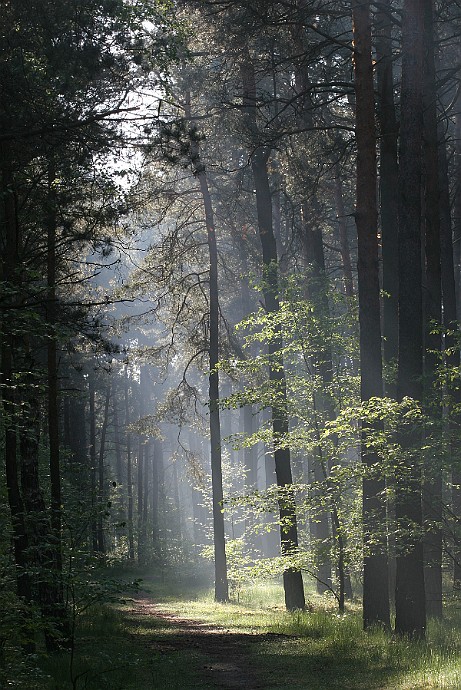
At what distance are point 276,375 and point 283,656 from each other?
726 centimetres

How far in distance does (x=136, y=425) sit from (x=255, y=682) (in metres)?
16.9

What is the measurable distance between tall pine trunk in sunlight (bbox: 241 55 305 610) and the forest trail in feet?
6.92

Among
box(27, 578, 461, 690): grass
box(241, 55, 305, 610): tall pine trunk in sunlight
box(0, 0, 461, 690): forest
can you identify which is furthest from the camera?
box(241, 55, 305, 610): tall pine trunk in sunlight

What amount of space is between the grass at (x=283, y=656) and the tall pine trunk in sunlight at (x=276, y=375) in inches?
34.0

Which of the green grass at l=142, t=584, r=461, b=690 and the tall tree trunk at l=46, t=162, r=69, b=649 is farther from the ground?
the tall tree trunk at l=46, t=162, r=69, b=649

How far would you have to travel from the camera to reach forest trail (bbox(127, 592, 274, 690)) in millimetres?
10541

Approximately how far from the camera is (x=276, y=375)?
718 inches

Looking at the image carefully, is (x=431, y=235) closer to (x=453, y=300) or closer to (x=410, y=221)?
(x=410, y=221)

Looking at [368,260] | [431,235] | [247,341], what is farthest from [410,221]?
[247,341]

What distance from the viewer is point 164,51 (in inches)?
466

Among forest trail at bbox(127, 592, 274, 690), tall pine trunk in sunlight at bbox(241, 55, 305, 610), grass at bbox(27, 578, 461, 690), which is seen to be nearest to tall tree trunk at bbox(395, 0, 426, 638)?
grass at bbox(27, 578, 461, 690)

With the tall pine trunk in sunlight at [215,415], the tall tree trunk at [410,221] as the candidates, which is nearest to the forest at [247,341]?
the tall tree trunk at [410,221]

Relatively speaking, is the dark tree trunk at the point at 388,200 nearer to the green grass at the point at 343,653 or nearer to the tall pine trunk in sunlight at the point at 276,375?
the tall pine trunk in sunlight at the point at 276,375

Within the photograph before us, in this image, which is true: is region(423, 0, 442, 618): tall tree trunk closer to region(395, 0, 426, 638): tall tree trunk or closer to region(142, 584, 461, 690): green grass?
region(142, 584, 461, 690): green grass
